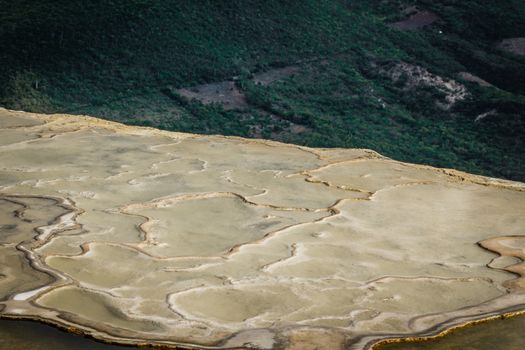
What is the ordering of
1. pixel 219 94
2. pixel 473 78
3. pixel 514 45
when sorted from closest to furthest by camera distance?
pixel 219 94
pixel 473 78
pixel 514 45

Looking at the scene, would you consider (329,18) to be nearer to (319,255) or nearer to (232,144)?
(232,144)

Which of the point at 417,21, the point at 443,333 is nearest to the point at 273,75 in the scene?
the point at 417,21

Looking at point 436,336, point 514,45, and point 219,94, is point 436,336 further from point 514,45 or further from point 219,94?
point 514,45

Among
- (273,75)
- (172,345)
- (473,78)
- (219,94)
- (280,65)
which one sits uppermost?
(172,345)

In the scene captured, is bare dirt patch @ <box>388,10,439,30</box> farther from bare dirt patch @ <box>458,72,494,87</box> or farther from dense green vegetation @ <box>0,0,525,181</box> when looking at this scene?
bare dirt patch @ <box>458,72,494,87</box>

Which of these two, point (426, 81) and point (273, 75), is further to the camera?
point (426, 81)

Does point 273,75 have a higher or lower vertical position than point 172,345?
lower

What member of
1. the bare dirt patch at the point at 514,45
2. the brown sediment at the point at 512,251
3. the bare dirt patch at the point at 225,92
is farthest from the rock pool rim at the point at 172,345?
the bare dirt patch at the point at 514,45
